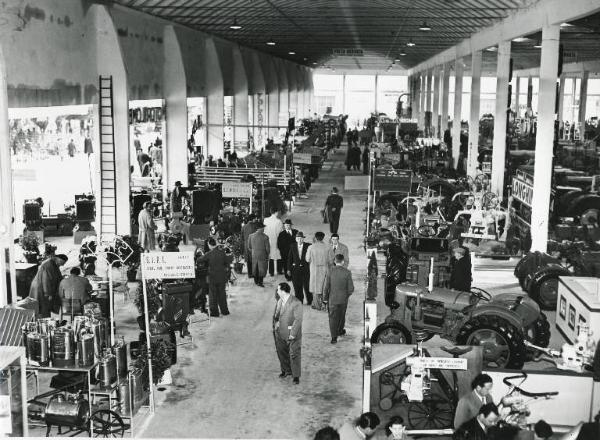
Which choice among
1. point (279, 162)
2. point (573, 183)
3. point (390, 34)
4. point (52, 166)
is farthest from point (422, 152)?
point (52, 166)

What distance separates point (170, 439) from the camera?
8312mm

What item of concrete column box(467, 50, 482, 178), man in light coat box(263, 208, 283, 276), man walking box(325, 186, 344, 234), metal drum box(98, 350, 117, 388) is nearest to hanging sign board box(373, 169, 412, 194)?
man walking box(325, 186, 344, 234)

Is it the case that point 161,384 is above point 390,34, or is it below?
below

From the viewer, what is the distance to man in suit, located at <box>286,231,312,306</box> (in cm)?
1412

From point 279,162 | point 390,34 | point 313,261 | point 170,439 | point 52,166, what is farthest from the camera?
point 390,34

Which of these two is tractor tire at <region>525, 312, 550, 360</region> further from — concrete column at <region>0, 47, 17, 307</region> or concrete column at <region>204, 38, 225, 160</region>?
concrete column at <region>204, 38, 225, 160</region>

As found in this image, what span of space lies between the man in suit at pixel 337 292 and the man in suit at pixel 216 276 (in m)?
2.07

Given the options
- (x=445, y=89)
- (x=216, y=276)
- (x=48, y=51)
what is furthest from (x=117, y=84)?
(x=445, y=89)

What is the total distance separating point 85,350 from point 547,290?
8905 millimetres

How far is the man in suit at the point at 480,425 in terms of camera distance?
7.16 meters

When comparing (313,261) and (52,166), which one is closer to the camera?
(313,261)

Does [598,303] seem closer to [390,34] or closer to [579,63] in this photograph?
[390,34]

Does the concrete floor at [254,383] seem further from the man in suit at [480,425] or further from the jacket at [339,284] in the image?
the man in suit at [480,425]

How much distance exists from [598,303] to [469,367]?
3.13 metres
